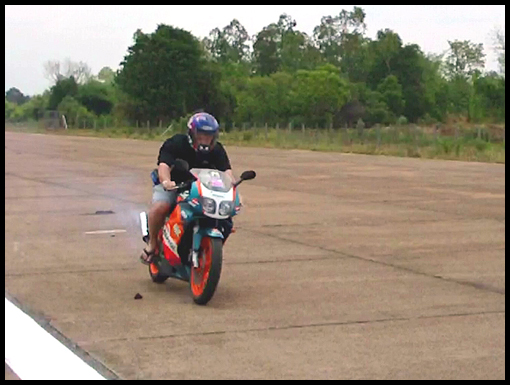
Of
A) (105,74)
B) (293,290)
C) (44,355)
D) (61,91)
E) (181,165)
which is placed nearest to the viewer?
(44,355)

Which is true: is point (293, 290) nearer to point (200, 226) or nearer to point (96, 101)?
point (200, 226)

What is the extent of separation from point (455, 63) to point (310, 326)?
124536 millimetres

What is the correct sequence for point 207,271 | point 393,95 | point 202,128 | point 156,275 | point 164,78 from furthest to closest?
point 393,95 → point 164,78 → point 156,275 → point 202,128 → point 207,271

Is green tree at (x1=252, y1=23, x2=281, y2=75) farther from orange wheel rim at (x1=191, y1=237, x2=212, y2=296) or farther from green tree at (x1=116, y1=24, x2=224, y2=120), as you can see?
orange wheel rim at (x1=191, y1=237, x2=212, y2=296)

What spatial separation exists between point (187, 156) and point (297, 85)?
85.2 metres

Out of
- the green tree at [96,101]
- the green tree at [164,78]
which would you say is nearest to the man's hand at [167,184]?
the green tree at [164,78]

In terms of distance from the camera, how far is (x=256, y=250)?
11.8 m

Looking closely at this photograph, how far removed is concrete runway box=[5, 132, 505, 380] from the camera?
656 cm

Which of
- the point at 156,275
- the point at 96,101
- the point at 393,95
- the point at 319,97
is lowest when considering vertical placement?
the point at 156,275

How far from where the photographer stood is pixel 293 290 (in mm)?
9094

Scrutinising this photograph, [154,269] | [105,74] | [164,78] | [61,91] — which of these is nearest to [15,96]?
[105,74]

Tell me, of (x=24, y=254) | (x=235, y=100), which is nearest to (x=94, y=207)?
(x=24, y=254)

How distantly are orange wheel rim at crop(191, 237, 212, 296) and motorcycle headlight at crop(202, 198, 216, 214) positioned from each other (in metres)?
0.27

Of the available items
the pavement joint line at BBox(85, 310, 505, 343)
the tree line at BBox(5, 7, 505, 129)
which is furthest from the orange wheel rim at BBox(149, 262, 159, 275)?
the tree line at BBox(5, 7, 505, 129)
